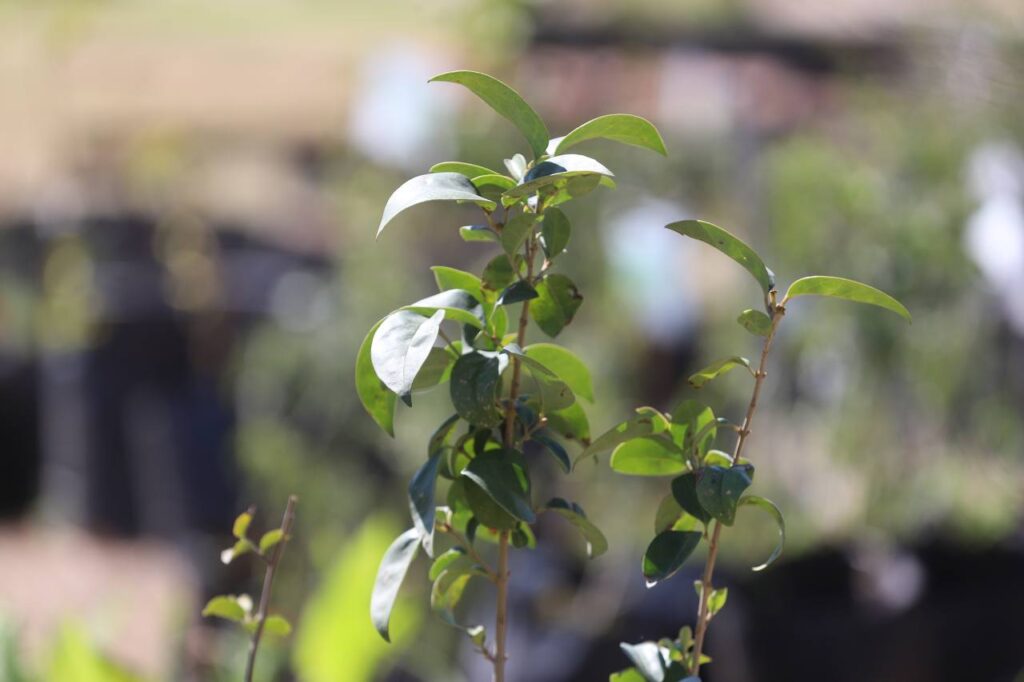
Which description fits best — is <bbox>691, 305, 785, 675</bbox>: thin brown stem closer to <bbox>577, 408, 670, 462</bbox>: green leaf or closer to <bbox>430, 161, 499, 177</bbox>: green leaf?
<bbox>577, 408, 670, 462</bbox>: green leaf

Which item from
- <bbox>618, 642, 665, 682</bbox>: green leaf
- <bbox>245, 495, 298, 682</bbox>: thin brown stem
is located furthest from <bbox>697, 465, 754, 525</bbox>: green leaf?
<bbox>245, 495, 298, 682</bbox>: thin brown stem

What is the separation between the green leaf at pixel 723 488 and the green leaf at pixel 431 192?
0.17 metres

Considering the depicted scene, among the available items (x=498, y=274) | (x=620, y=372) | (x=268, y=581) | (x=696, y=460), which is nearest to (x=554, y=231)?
(x=498, y=274)

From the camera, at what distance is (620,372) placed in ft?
8.68

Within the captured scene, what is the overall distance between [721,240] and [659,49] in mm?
2405

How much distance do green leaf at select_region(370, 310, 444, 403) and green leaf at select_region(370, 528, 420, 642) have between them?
3.8 inches

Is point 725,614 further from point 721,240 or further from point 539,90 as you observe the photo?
point 721,240

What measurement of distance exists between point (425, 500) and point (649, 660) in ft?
0.51

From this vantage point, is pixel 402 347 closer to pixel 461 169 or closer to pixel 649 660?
pixel 461 169

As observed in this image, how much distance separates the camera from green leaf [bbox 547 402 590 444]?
0.67 metres

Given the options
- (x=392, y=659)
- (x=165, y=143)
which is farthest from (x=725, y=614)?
(x=165, y=143)

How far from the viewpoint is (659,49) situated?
287cm

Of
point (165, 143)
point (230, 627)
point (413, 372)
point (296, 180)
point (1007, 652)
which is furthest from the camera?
point (296, 180)

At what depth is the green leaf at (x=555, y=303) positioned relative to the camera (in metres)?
0.63
